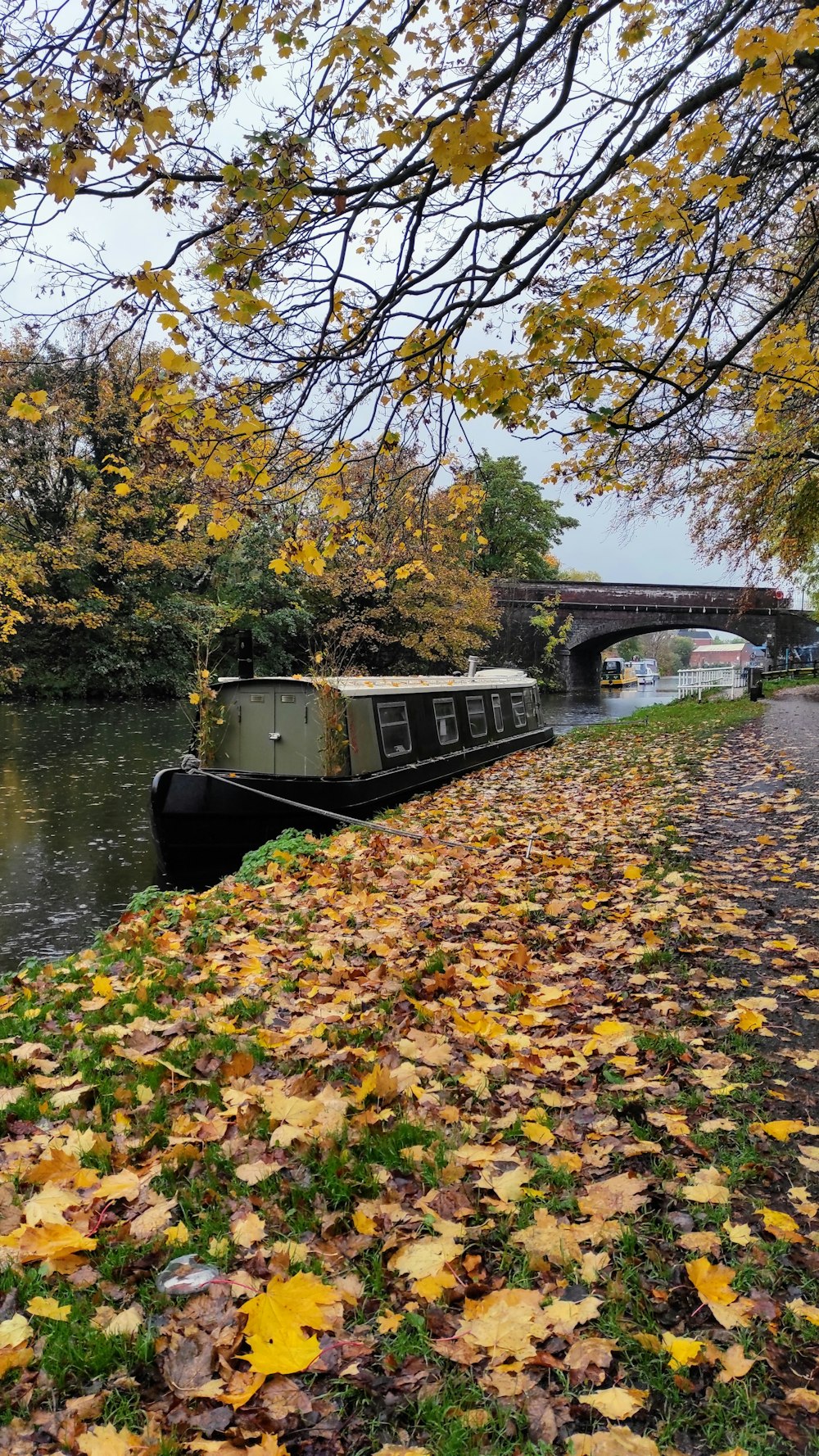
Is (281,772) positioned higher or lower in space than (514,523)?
lower

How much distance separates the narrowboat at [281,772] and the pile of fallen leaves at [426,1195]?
4622mm

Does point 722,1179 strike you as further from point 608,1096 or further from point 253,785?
point 253,785

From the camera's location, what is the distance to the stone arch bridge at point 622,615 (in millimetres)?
45219

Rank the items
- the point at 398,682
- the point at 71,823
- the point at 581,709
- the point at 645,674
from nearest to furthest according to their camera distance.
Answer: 1. the point at 71,823
2. the point at 398,682
3. the point at 581,709
4. the point at 645,674

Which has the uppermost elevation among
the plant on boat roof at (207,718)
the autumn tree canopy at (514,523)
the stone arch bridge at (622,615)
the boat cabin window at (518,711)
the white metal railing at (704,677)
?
the autumn tree canopy at (514,523)

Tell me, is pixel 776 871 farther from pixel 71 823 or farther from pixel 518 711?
pixel 518 711

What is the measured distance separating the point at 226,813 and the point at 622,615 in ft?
137

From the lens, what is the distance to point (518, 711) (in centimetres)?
1783

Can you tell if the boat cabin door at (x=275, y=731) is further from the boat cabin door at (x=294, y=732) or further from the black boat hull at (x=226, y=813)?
the black boat hull at (x=226, y=813)

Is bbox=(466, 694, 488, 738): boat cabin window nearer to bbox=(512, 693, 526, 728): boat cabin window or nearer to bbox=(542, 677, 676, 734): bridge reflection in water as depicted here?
bbox=(512, 693, 526, 728): boat cabin window

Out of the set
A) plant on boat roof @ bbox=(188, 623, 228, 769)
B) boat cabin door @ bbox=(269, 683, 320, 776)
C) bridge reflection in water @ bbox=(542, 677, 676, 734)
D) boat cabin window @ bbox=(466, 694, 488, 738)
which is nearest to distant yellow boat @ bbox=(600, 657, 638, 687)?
bridge reflection in water @ bbox=(542, 677, 676, 734)

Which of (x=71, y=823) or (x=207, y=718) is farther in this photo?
(x=71, y=823)

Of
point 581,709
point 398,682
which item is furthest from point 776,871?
point 581,709

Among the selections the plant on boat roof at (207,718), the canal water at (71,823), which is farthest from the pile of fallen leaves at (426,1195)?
the plant on boat roof at (207,718)
